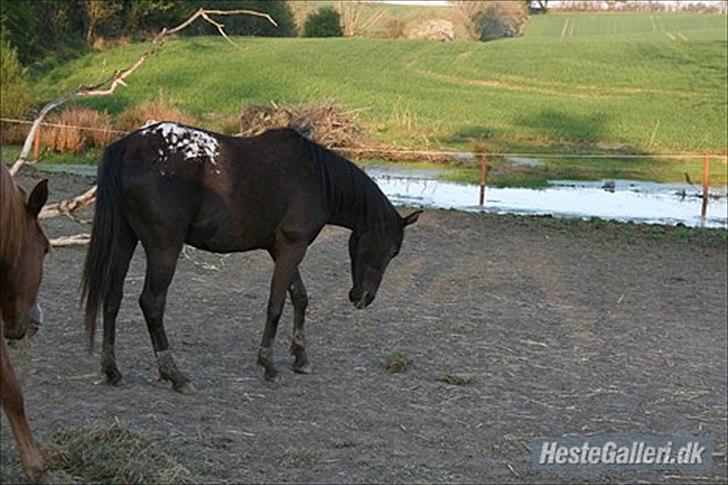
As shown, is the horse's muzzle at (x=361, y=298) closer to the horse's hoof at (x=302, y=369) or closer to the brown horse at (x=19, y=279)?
the horse's hoof at (x=302, y=369)

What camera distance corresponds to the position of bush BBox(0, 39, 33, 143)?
2242cm

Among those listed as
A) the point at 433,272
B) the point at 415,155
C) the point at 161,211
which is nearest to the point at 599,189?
the point at 415,155

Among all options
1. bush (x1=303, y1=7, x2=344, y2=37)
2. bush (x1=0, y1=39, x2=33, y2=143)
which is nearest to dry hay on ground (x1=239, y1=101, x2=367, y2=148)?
bush (x1=0, y1=39, x2=33, y2=143)

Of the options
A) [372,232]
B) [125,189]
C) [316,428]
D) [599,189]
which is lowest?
[599,189]

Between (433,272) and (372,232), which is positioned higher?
(372,232)

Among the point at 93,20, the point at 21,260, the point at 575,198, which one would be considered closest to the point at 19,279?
the point at 21,260

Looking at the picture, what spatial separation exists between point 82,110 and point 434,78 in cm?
2244

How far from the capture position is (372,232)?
23.6 feet

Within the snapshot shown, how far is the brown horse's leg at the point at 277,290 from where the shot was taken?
22.0 feet

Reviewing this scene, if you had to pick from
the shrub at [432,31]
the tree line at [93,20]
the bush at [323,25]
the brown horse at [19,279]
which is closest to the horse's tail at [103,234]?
the brown horse at [19,279]

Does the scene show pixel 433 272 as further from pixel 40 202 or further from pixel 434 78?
pixel 434 78

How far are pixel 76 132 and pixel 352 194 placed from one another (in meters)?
15.5

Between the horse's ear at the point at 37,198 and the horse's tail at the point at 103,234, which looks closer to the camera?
the horse's ear at the point at 37,198

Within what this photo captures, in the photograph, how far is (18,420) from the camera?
4.14m
